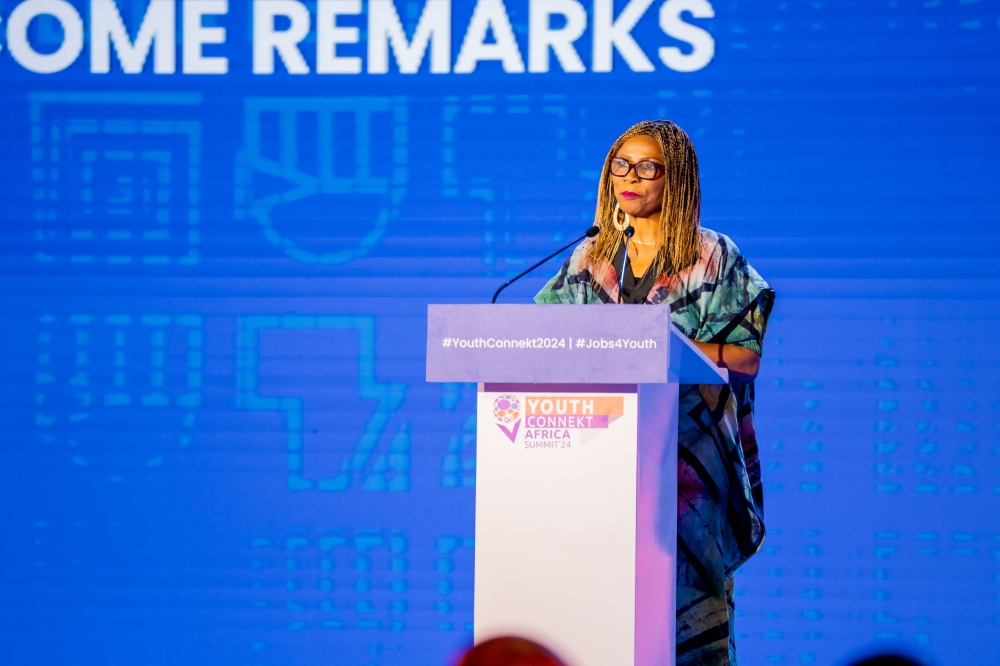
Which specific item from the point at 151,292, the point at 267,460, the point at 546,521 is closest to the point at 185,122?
the point at 151,292

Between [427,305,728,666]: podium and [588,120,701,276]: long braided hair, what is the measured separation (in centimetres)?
84

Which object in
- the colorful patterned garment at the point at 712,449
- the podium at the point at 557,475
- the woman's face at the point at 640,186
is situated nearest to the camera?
the podium at the point at 557,475

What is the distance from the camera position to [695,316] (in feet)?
8.75

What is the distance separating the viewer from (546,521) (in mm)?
1893

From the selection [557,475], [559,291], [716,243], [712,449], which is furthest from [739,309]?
[557,475]

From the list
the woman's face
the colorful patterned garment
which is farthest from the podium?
the woman's face

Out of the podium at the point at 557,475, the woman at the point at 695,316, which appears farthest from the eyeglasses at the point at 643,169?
the podium at the point at 557,475

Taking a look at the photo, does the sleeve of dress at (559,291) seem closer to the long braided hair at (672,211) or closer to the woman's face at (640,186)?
the long braided hair at (672,211)

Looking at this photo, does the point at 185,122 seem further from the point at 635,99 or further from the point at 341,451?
the point at 635,99

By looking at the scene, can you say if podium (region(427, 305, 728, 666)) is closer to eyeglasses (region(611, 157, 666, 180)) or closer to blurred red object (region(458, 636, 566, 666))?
blurred red object (region(458, 636, 566, 666))

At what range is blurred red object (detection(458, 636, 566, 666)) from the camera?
1856mm

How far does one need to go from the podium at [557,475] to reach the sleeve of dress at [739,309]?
0.76 meters

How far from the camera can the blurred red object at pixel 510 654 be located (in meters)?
1.86

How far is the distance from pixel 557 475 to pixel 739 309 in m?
0.96
